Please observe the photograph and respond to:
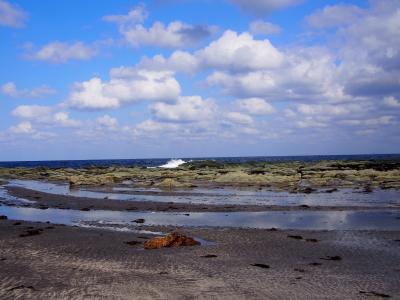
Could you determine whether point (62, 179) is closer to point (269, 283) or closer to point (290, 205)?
point (290, 205)

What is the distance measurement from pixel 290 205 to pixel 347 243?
14.8 m

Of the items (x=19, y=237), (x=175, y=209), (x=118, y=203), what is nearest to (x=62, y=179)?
(x=118, y=203)

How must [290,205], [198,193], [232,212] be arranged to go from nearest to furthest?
[232,212] < [290,205] < [198,193]

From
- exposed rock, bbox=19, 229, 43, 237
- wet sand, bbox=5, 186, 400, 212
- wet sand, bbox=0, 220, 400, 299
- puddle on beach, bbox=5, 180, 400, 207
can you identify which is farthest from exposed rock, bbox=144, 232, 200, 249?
puddle on beach, bbox=5, 180, 400, 207

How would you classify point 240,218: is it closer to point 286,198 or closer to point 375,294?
point 286,198

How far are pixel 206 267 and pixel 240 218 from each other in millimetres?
13039

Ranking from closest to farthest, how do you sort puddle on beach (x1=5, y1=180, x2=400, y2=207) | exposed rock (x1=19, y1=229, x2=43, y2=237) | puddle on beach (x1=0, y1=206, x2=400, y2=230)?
exposed rock (x1=19, y1=229, x2=43, y2=237), puddle on beach (x1=0, y1=206, x2=400, y2=230), puddle on beach (x1=5, y1=180, x2=400, y2=207)

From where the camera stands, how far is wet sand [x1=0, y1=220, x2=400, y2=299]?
12219mm

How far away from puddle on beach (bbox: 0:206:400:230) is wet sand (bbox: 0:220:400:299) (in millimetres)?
2803

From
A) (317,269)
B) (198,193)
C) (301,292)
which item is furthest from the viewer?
(198,193)

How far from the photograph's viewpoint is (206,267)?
49.3ft

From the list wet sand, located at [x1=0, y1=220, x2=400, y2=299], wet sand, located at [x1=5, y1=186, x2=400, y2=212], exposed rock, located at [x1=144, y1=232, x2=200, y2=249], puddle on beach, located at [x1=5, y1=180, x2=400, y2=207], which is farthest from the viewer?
puddle on beach, located at [x1=5, y1=180, x2=400, y2=207]

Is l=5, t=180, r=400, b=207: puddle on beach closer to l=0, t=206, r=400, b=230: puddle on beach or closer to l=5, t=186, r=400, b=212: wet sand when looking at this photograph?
l=5, t=186, r=400, b=212: wet sand

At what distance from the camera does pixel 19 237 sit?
20.8 meters
